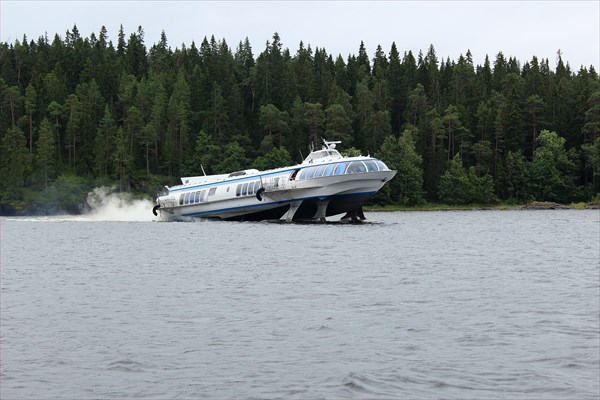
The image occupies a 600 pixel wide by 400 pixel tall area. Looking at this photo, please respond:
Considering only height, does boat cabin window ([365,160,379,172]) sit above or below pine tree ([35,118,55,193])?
below

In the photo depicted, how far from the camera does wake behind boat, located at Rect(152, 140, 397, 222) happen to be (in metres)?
69.9

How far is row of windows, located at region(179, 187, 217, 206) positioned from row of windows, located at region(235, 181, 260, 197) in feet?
11.7

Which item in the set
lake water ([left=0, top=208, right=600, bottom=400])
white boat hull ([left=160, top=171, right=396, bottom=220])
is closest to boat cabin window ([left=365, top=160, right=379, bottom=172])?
white boat hull ([left=160, top=171, right=396, bottom=220])

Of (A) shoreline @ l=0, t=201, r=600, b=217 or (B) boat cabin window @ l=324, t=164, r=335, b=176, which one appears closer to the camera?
(B) boat cabin window @ l=324, t=164, r=335, b=176

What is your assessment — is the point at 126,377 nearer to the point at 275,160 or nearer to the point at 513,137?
the point at 275,160

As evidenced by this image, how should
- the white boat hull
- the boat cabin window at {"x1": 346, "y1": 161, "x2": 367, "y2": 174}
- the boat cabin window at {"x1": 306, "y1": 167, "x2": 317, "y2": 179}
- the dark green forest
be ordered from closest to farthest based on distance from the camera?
the boat cabin window at {"x1": 346, "y1": 161, "x2": 367, "y2": 174}
the white boat hull
the boat cabin window at {"x1": 306, "y1": 167, "x2": 317, "y2": 179}
the dark green forest

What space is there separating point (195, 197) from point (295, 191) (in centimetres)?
1466

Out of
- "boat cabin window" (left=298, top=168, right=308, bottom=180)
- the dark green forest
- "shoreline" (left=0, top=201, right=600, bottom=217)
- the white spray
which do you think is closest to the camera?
"boat cabin window" (left=298, top=168, right=308, bottom=180)

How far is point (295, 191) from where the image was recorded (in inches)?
2886

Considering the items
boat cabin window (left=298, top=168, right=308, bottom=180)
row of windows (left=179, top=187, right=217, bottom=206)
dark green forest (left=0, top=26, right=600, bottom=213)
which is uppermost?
dark green forest (left=0, top=26, right=600, bottom=213)

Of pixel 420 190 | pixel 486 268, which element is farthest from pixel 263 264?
pixel 420 190

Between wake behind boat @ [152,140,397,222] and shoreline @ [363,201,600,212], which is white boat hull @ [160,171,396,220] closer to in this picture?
wake behind boat @ [152,140,397,222]

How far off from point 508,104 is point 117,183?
84.0 m

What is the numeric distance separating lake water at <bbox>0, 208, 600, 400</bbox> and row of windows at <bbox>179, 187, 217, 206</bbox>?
113 feet
